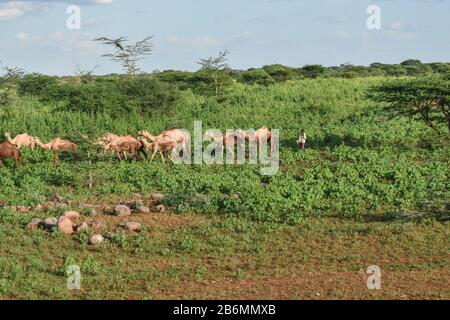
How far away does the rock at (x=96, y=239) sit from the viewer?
932cm

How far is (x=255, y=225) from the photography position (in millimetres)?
10102

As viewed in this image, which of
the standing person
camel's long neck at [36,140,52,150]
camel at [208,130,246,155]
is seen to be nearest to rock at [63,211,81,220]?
camel's long neck at [36,140,52,150]

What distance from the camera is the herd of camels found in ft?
48.4

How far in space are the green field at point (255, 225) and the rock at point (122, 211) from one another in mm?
204

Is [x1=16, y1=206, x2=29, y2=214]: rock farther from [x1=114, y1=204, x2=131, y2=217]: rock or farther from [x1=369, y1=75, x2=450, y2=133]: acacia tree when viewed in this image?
[x1=369, y1=75, x2=450, y2=133]: acacia tree

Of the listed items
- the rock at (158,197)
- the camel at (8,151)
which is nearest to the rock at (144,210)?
the rock at (158,197)

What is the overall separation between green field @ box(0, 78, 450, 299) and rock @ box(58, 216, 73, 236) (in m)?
0.17

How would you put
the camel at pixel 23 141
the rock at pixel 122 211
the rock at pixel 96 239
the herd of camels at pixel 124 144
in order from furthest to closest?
Answer: the camel at pixel 23 141 → the herd of camels at pixel 124 144 → the rock at pixel 122 211 → the rock at pixel 96 239

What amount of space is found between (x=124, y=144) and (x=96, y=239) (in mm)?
5798

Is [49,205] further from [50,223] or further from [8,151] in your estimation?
[8,151]

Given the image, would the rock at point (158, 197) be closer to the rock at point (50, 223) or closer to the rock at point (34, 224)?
the rock at point (50, 223)

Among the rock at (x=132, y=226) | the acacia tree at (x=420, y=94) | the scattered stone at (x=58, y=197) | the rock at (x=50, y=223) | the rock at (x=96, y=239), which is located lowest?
the rock at (x=96, y=239)
